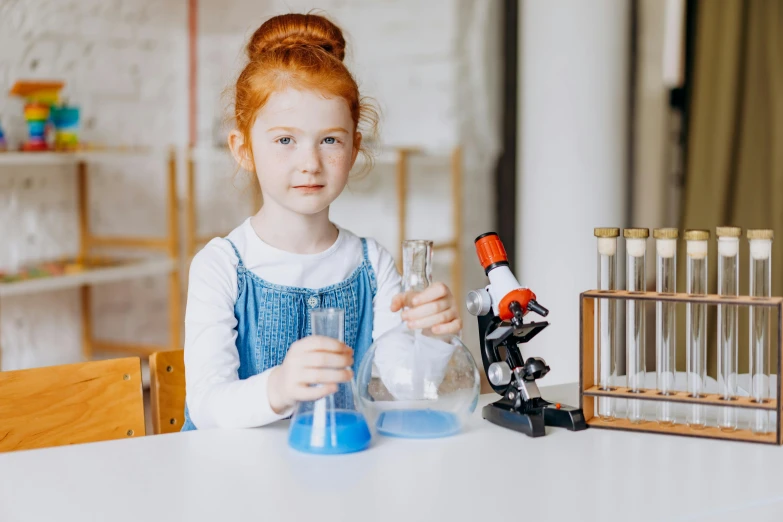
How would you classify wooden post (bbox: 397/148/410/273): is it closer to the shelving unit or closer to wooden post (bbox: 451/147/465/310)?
wooden post (bbox: 451/147/465/310)

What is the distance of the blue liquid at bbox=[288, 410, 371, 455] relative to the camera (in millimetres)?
1001

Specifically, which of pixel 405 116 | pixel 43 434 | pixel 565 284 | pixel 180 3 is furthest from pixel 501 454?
pixel 180 3

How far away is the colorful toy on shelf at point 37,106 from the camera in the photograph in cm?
299

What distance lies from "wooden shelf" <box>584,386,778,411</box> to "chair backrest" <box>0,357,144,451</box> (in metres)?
0.64

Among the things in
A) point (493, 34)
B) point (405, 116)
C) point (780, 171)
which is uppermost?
point (493, 34)

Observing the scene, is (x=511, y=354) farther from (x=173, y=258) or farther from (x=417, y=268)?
(x=173, y=258)

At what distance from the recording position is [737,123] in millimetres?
3342

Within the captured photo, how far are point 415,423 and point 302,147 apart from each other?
1.35 feet

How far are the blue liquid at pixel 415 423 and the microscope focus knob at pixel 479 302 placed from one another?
0.48 ft

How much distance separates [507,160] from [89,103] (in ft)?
5.66

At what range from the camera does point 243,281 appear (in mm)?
1329

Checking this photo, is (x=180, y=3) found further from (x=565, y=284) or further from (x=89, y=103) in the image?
(x=565, y=284)

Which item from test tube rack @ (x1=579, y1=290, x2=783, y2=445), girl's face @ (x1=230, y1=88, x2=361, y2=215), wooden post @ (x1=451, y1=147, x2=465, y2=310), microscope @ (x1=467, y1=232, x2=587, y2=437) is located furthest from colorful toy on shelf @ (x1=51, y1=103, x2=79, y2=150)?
test tube rack @ (x1=579, y1=290, x2=783, y2=445)

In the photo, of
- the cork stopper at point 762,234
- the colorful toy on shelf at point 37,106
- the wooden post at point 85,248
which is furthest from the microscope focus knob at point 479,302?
the wooden post at point 85,248
